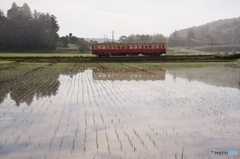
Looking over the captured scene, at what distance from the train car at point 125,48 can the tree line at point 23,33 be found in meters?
46.8

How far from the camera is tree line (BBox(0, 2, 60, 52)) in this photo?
87.9 m

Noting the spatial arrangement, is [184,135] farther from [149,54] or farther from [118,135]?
[149,54]

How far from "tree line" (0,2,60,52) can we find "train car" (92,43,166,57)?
46.8 metres

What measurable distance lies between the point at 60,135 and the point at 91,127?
119 centimetres

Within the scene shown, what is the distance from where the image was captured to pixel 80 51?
83188mm

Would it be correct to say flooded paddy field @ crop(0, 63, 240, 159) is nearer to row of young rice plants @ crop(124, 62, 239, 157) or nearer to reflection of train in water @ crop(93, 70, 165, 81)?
row of young rice plants @ crop(124, 62, 239, 157)

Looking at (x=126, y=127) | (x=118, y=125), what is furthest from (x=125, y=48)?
(x=126, y=127)

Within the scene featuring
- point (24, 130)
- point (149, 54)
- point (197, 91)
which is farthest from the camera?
point (149, 54)

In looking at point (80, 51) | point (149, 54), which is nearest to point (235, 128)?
point (149, 54)

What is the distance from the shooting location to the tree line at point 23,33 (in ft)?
289

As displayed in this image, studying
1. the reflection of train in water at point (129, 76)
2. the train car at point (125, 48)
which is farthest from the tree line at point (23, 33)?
the reflection of train in water at point (129, 76)

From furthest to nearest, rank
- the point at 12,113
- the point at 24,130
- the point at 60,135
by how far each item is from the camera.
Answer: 1. the point at 12,113
2. the point at 24,130
3. the point at 60,135

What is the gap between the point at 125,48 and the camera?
154 ft

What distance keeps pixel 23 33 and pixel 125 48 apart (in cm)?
5461
